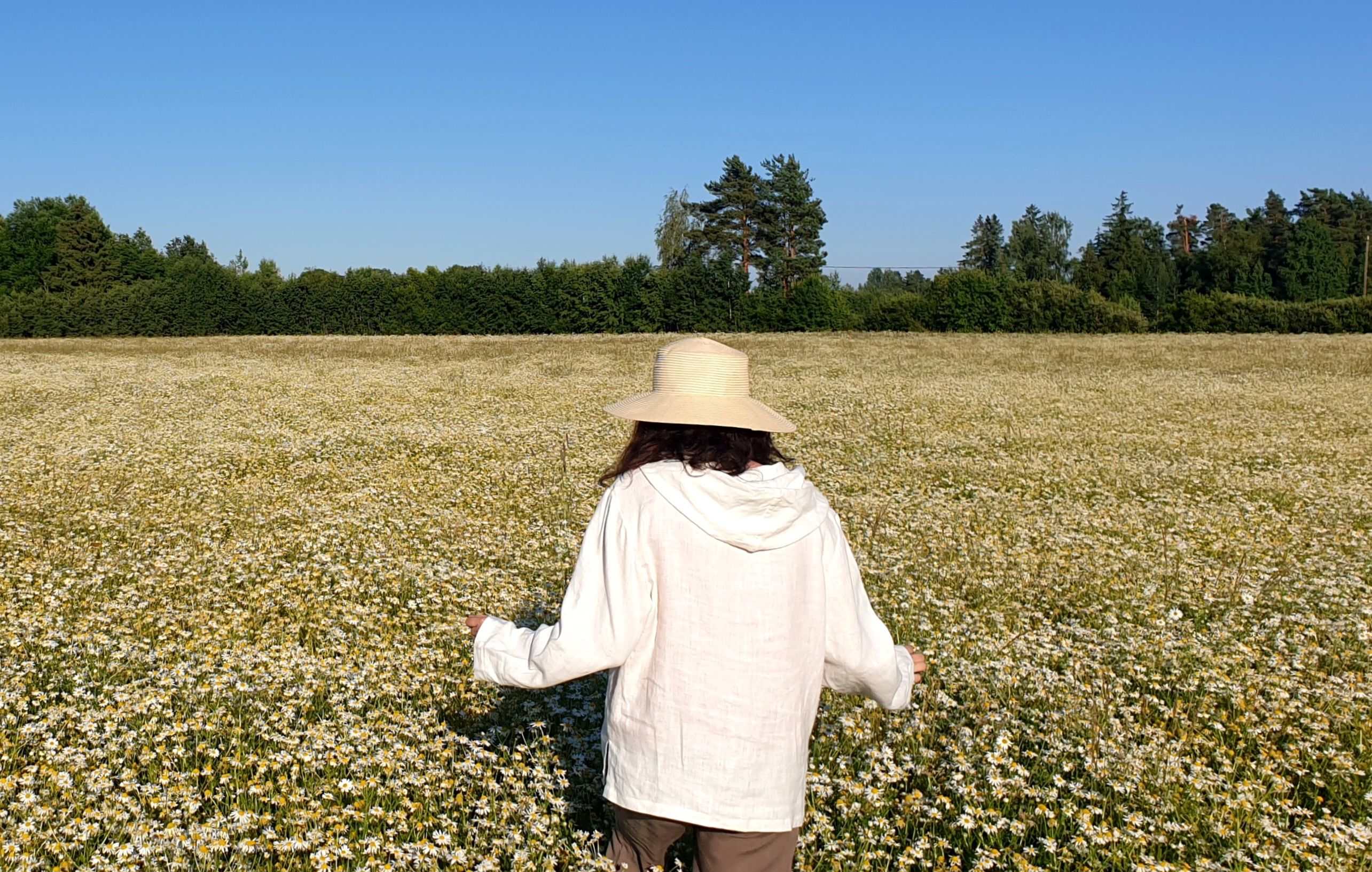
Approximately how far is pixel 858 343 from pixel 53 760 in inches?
1527

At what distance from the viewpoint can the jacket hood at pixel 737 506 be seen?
9.62ft

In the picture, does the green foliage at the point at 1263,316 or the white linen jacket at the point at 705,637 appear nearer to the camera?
the white linen jacket at the point at 705,637

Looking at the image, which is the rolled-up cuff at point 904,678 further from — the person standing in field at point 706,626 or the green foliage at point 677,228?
the green foliage at point 677,228

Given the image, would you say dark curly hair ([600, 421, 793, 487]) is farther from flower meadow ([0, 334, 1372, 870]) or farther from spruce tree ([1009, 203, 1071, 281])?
spruce tree ([1009, 203, 1071, 281])

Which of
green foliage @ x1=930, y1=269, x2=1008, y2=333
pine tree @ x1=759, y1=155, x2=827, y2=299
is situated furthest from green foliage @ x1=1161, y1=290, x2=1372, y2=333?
pine tree @ x1=759, y1=155, x2=827, y2=299

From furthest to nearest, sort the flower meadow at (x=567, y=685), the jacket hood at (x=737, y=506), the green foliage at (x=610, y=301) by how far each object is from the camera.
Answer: the green foliage at (x=610, y=301) < the flower meadow at (x=567, y=685) < the jacket hood at (x=737, y=506)

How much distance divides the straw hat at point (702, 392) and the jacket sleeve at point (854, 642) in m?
0.40

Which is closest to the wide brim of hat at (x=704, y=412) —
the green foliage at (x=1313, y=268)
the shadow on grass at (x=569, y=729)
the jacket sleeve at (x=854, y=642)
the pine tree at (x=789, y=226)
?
the jacket sleeve at (x=854, y=642)

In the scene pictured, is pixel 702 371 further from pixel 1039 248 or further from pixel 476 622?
pixel 1039 248

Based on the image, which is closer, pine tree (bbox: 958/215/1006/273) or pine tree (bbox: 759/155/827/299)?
pine tree (bbox: 759/155/827/299)

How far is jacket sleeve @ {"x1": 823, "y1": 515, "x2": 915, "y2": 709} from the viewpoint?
10.2 feet

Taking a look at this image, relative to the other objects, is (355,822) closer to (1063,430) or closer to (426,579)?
(426,579)

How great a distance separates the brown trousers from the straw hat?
1.21 m

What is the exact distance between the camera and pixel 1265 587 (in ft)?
24.8
